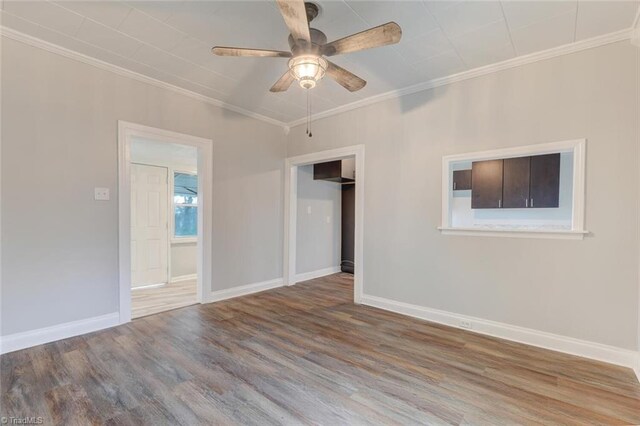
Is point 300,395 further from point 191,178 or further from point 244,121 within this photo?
point 191,178

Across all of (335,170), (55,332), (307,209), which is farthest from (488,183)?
(55,332)

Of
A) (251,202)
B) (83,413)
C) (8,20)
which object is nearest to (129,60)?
(8,20)

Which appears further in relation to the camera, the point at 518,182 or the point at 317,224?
the point at 317,224

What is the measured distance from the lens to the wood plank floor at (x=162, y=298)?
3.69 meters

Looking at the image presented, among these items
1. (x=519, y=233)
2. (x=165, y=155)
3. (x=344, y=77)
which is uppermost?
(x=344, y=77)

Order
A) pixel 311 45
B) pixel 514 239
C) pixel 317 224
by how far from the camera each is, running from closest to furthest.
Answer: pixel 311 45 → pixel 514 239 → pixel 317 224

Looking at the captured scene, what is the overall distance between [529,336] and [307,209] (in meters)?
3.73

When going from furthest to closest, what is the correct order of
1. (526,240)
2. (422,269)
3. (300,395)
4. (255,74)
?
1. (422,269)
2. (255,74)
3. (526,240)
4. (300,395)

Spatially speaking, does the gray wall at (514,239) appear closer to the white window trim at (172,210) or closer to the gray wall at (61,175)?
the gray wall at (61,175)

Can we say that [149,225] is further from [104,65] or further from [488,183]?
[488,183]

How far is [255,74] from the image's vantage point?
10.4 feet

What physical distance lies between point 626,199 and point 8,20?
525cm

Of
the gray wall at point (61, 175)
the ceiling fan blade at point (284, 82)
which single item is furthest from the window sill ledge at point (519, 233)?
the gray wall at point (61, 175)

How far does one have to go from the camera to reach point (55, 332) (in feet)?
8.96
